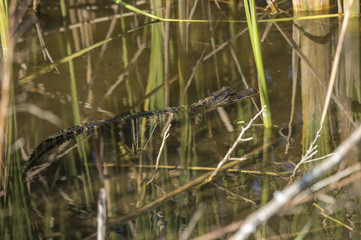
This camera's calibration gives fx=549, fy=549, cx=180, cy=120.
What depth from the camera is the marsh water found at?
263 centimetres

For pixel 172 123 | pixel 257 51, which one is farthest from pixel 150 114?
pixel 257 51

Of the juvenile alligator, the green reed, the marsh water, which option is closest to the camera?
the marsh water

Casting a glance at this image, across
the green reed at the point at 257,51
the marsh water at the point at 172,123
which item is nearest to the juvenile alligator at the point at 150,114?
the marsh water at the point at 172,123

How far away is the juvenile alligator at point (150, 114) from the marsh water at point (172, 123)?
50mm

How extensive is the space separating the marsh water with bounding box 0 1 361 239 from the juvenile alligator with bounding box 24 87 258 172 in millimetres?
50

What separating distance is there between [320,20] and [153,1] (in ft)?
6.46

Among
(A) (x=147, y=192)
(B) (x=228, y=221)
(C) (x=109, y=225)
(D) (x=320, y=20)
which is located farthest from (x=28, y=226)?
(D) (x=320, y=20)

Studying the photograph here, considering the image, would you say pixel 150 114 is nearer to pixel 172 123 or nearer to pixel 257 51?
pixel 172 123

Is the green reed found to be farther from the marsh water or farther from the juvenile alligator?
the juvenile alligator

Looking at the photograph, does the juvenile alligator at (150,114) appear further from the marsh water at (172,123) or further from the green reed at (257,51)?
the green reed at (257,51)

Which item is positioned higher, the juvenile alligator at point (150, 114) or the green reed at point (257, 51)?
the green reed at point (257, 51)

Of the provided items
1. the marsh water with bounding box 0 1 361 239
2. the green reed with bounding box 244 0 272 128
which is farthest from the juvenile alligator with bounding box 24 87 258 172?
the green reed with bounding box 244 0 272 128

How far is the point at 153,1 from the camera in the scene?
655 centimetres

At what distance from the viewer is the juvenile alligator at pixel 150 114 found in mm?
3637
